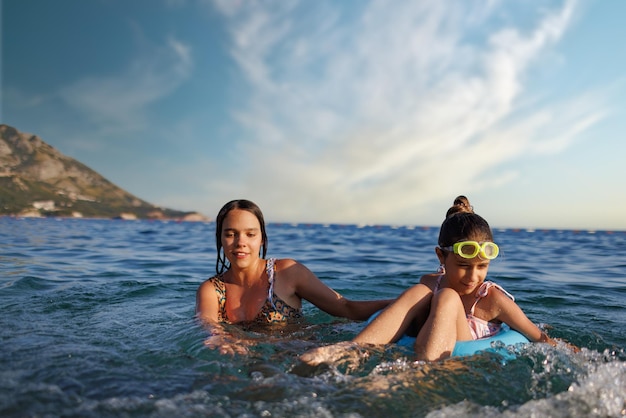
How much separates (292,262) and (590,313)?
4391mm

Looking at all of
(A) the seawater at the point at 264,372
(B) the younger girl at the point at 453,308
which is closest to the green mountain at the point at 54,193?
(A) the seawater at the point at 264,372

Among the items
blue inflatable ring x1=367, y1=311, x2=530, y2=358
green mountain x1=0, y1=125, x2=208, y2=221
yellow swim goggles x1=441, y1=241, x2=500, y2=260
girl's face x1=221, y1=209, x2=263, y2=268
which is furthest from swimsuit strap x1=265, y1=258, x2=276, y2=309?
green mountain x1=0, y1=125, x2=208, y2=221

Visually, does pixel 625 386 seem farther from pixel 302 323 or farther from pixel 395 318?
pixel 302 323

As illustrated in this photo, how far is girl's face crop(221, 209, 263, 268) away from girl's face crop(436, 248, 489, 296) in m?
1.78

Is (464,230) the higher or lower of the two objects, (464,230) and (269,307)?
the higher

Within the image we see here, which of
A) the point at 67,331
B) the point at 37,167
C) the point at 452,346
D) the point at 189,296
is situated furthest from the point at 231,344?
the point at 37,167

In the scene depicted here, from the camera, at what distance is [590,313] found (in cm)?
646

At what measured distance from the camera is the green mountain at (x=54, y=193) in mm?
129375

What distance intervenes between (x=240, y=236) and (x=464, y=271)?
2.07 meters

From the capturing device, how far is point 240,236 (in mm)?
4520

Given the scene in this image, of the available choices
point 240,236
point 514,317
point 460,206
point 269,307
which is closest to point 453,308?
point 514,317

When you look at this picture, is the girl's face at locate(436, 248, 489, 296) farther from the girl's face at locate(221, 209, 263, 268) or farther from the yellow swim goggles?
the girl's face at locate(221, 209, 263, 268)

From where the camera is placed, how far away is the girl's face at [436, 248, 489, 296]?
394cm

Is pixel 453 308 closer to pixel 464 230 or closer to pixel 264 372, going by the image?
pixel 464 230
